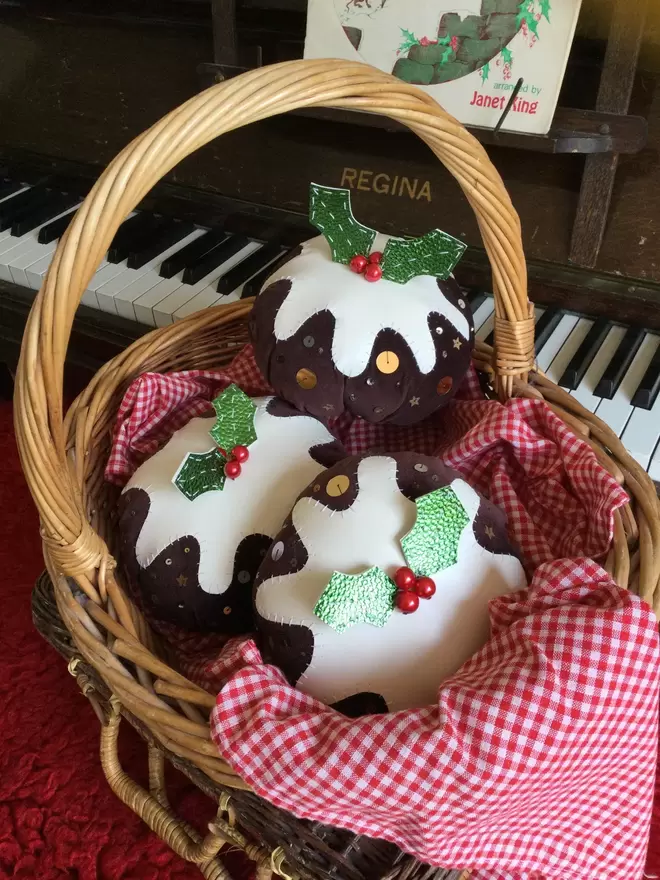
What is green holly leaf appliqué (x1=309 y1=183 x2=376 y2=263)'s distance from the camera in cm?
81

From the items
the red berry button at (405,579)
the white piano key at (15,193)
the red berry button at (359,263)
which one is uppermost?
the red berry button at (359,263)

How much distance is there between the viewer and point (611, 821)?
2.02 feet

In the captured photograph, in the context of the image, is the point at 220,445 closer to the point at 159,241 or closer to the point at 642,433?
the point at 642,433

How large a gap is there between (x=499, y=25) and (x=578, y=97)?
0.49 feet

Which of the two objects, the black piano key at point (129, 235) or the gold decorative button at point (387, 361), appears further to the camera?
the black piano key at point (129, 235)

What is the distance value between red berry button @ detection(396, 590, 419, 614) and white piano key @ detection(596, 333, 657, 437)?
475mm

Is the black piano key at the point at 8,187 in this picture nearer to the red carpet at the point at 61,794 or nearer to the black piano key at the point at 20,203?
the black piano key at the point at 20,203

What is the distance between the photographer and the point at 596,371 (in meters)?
1.02

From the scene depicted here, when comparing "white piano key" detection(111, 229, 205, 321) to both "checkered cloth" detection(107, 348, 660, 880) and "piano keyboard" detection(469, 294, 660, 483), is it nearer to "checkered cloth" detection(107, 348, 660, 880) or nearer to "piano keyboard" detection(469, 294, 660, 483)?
"piano keyboard" detection(469, 294, 660, 483)

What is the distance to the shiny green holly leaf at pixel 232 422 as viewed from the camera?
2.55ft

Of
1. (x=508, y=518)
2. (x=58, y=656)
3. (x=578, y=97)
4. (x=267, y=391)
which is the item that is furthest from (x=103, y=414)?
(x=578, y=97)

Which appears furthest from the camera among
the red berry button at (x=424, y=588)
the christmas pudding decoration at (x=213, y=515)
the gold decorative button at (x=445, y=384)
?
the gold decorative button at (x=445, y=384)

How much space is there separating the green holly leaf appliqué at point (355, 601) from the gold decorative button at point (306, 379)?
0.29 m

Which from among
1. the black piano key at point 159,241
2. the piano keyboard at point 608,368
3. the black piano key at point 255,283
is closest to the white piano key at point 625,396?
the piano keyboard at point 608,368
